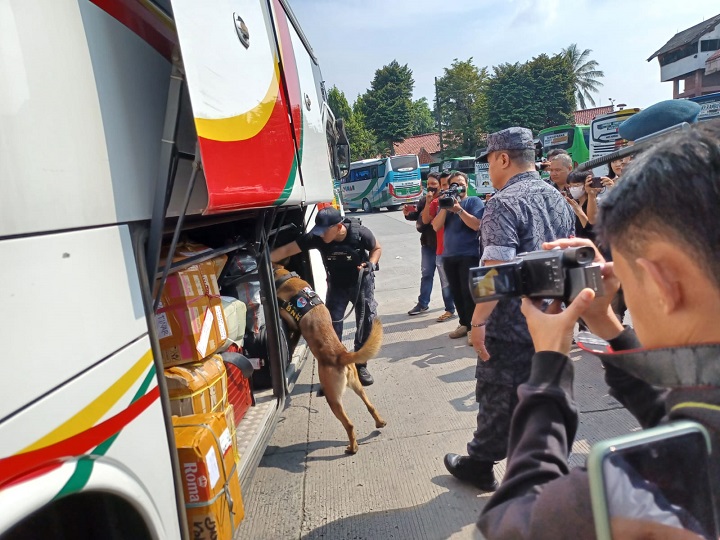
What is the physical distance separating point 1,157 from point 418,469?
9.41 feet

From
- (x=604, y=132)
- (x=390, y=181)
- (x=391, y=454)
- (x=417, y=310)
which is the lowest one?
(x=391, y=454)

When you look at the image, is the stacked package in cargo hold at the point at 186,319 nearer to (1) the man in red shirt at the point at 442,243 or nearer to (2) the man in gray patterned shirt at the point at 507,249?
(2) the man in gray patterned shirt at the point at 507,249

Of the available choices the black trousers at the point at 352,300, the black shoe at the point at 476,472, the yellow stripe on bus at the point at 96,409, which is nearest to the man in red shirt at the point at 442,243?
the black trousers at the point at 352,300

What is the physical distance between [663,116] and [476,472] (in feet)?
6.87

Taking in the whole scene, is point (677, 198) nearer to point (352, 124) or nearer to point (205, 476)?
point (205, 476)

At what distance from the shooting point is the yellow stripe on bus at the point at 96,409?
1.04 metres

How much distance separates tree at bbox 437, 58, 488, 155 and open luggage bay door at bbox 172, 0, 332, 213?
156 ft

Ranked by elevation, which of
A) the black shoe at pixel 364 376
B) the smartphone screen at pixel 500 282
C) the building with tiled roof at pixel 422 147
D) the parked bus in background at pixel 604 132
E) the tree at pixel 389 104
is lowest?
the black shoe at pixel 364 376

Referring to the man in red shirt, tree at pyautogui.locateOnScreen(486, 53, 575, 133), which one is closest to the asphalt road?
the man in red shirt

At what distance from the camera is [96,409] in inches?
47.1

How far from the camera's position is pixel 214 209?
1698mm

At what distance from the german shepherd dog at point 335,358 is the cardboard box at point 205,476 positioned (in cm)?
152

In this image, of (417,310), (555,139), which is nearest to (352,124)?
(555,139)

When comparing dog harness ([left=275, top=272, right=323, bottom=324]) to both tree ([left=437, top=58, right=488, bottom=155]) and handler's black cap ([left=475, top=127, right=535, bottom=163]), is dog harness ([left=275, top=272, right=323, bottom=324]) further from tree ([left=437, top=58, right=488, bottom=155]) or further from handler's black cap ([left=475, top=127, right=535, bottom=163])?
tree ([left=437, top=58, right=488, bottom=155])
